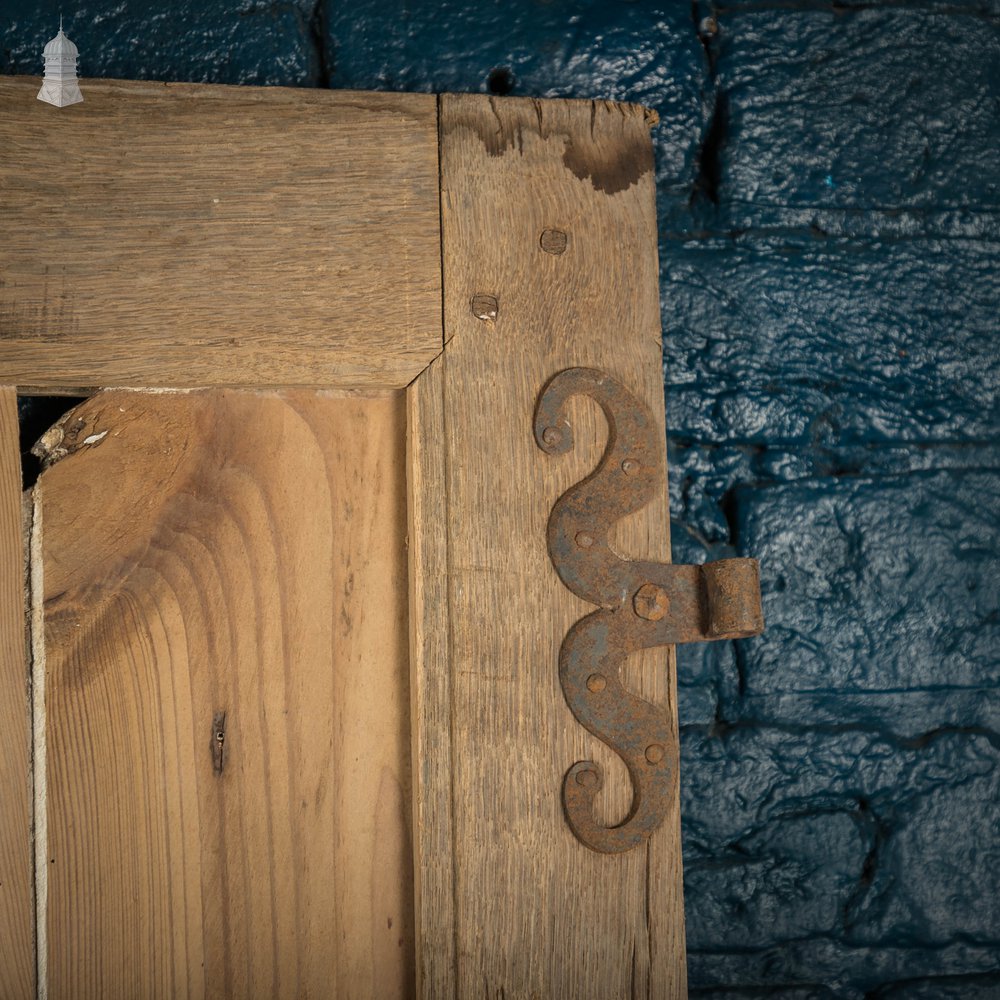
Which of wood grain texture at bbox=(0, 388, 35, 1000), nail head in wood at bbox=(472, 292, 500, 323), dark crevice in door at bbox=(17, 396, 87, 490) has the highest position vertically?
nail head in wood at bbox=(472, 292, 500, 323)

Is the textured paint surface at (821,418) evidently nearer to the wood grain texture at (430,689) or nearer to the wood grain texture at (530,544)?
the wood grain texture at (530,544)

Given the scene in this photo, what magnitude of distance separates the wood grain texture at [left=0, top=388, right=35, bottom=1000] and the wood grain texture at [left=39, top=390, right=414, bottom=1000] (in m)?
0.04

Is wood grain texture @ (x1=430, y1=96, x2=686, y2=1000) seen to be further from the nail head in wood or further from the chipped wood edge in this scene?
the chipped wood edge

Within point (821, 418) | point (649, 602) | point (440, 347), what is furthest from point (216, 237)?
point (821, 418)

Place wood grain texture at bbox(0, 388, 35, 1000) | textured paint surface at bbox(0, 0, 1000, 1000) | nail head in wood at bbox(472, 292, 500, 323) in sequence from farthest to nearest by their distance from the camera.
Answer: textured paint surface at bbox(0, 0, 1000, 1000) → nail head in wood at bbox(472, 292, 500, 323) → wood grain texture at bbox(0, 388, 35, 1000)

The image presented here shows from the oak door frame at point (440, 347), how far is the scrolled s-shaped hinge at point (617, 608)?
0.05 ft

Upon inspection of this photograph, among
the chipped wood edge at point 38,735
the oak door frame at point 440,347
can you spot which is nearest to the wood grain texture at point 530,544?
the oak door frame at point 440,347

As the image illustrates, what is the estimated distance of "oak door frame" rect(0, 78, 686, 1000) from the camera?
38.0 inches

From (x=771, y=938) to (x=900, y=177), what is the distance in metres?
0.86

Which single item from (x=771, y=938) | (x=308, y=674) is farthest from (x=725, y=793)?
(x=308, y=674)

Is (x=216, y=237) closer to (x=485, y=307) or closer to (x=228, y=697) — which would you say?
(x=485, y=307)

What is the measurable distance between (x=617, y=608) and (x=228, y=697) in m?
0.36

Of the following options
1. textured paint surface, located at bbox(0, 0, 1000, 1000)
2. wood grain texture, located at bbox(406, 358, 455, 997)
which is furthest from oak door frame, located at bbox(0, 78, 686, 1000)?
textured paint surface, located at bbox(0, 0, 1000, 1000)

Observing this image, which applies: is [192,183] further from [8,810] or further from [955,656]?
[955,656]
